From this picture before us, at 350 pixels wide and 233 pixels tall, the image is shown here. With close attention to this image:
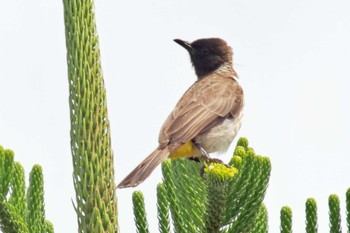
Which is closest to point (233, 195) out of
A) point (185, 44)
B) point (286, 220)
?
point (286, 220)

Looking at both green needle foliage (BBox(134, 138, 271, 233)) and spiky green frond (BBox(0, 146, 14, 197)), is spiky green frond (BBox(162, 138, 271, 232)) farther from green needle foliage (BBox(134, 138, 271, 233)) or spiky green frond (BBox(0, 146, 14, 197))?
spiky green frond (BBox(0, 146, 14, 197))

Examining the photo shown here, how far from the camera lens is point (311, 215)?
11.8 ft

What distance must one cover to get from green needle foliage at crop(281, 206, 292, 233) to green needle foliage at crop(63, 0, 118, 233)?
1151 mm

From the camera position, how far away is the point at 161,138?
18.3ft

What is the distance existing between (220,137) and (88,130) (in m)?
3.70

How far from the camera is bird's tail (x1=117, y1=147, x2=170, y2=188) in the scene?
393 cm

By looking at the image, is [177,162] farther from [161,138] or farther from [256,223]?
[161,138]

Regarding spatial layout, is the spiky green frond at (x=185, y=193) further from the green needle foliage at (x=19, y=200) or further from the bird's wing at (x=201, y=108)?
the bird's wing at (x=201, y=108)

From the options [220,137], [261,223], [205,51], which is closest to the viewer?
[261,223]

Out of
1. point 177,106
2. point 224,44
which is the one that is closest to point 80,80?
point 177,106

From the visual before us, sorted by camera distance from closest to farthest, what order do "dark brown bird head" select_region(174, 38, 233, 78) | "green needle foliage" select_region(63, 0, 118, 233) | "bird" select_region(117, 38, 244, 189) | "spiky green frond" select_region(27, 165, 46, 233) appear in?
1. "green needle foliage" select_region(63, 0, 118, 233)
2. "spiky green frond" select_region(27, 165, 46, 233)
3. "bird" select_region(117, 38, 244, 189)
4. "dark brown bird head" select_region(174, 38, 233, 78)

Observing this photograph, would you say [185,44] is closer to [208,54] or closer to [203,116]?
[208,54]

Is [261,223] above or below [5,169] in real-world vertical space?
below

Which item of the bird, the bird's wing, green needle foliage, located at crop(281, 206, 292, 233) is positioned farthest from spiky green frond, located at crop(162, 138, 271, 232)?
the bird's wing
